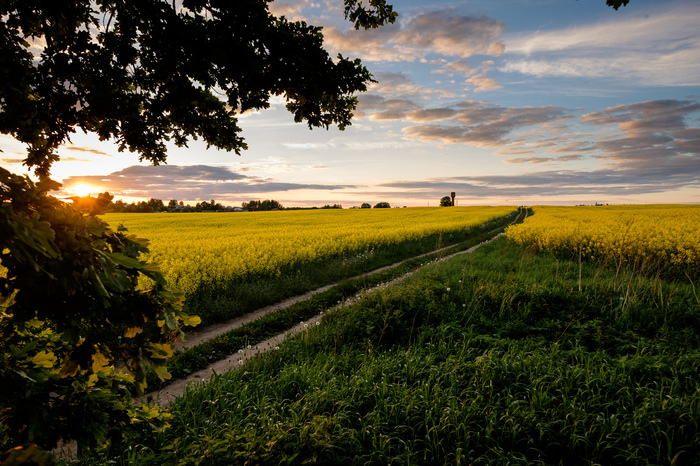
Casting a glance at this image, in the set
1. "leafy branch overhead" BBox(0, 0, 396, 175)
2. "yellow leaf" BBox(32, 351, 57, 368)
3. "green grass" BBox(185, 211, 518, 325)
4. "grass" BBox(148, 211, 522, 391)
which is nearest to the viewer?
"yellow leaf" BBox(32, 351, 57, 368)

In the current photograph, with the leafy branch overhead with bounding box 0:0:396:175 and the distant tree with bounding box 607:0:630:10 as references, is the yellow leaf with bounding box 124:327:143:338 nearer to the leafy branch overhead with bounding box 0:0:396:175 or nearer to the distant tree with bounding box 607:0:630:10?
the leafy branch overhead with bounding box 0:0:396:175

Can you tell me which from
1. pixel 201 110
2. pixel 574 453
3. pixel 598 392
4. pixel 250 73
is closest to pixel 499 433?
pixel 574 453

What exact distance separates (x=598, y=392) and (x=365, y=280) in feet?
27.6

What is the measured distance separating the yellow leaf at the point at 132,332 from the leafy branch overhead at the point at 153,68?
169 centimetres

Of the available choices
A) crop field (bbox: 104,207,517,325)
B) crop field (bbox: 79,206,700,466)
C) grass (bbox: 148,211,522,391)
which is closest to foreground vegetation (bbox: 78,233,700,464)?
crop field (bbox: 79,206,700,466)

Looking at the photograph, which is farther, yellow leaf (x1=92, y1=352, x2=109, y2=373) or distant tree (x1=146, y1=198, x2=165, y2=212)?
distant tree (x1=146, y1=198, x2=165, y2=212)

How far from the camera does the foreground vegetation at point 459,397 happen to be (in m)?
3.38

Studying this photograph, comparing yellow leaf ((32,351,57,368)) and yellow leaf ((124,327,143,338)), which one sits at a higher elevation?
yellow leaf ((124,327,143,338))

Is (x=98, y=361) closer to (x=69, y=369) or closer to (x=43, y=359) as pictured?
(x=69, y=369)

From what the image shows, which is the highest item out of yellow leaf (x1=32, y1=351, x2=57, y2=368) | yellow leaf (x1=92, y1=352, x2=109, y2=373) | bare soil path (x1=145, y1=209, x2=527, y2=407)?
yellow leaf (x1=92, y1=352, x2=109, y2=373)

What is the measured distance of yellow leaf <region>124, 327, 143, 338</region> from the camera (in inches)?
89.3

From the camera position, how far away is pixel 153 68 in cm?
409

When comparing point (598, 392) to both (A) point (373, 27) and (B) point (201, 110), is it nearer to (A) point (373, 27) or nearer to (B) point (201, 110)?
(A) point (373, 27)

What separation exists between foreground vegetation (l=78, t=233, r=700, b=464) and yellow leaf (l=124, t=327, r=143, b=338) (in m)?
1.55
